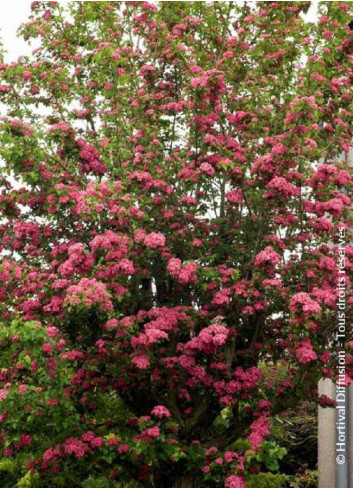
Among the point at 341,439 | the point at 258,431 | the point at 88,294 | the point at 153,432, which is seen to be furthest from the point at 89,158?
the point at 341,439

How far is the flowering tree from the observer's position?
329 inches

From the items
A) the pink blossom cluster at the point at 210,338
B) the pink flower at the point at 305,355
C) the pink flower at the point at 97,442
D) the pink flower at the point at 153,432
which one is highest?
the pink blossom cluster at the point at 210,338

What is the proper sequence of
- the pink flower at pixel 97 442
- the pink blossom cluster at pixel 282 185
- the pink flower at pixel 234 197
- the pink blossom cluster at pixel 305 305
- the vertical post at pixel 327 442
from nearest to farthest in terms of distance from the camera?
1. the pink blossom cluster at pixel 305 305
2. the pink blossom cluster at pixel 282 185
3. the pink flower at pixel 97 442
4. the pink flower at pixel 234 197
5. the vertical post at pixel 327 442

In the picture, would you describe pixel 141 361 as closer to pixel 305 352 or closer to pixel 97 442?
pixel 97 442

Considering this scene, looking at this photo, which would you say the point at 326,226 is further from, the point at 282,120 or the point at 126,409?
the point at 126,409

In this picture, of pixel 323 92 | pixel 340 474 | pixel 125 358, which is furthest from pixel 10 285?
pixel 340 474

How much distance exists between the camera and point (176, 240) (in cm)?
912

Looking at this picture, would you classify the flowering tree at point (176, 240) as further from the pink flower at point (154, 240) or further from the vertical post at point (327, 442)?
the vertical post at point (327, 442)

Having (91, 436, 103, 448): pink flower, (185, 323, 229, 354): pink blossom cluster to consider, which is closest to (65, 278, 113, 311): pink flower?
(185, 323, 229, 354): pink blossom cluster

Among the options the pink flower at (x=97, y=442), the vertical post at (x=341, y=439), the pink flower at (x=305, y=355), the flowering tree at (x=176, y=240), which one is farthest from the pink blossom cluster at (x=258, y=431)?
the vertical post at (x=341, y=439)

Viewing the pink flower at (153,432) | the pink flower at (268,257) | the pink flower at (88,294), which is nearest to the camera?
the pink flower at (88,294)

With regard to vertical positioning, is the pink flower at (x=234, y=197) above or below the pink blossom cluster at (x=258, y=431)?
above

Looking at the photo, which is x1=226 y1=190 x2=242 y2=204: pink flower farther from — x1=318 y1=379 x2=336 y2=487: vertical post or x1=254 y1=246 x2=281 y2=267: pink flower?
x1=318 y1=379 x2=336 y2=487: vertical post

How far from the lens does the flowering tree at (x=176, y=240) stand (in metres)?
8.35
